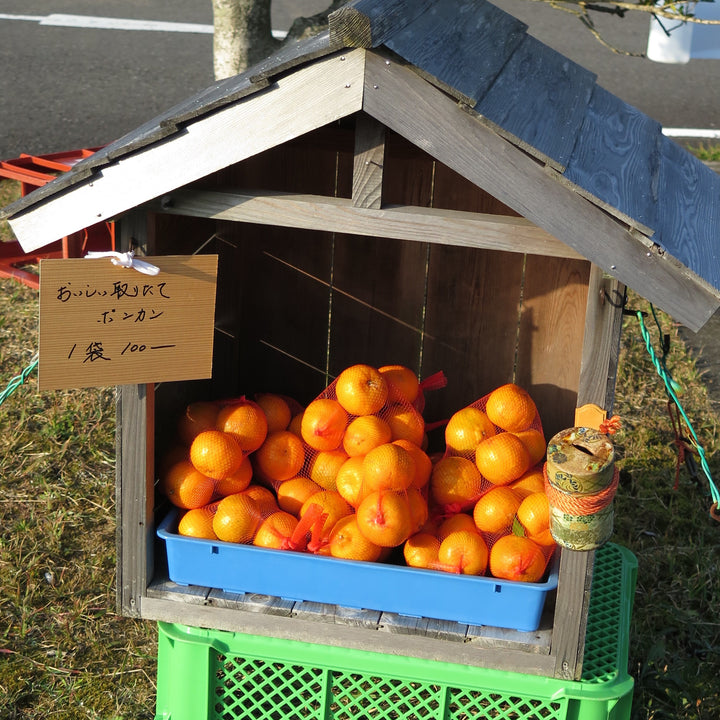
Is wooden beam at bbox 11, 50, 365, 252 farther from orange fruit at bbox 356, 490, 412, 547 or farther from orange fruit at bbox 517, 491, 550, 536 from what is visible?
orange fruit at bbox 517, 491, 550, 536

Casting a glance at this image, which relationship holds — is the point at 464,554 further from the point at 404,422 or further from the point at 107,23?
the point at 107,23

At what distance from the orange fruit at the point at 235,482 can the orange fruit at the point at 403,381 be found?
1.24 feet

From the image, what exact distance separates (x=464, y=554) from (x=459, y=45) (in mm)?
949

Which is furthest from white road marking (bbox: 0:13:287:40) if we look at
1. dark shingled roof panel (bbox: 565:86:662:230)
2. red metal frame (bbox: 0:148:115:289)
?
dark shingled roof panel (bbox: 565:86:662:230)

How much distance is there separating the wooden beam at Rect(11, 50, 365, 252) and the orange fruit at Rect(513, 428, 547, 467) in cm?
86

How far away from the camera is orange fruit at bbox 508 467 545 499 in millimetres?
2006

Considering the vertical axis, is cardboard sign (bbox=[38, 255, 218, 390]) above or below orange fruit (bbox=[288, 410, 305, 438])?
above

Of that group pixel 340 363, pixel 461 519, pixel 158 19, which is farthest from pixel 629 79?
pixel 461 519

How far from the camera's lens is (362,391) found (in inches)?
80.8

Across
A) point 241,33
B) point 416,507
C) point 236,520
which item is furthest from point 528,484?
point 241,33

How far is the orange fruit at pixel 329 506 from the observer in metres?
1.98

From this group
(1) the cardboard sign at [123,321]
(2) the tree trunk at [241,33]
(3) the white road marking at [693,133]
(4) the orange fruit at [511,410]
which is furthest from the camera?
(3) the white road marking at [693,133]

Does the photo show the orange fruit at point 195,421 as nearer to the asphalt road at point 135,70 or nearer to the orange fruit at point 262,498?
the orange fruit at point 262,498

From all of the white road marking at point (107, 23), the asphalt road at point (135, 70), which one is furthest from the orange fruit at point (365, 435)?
the white road marking at point (107, 23)
